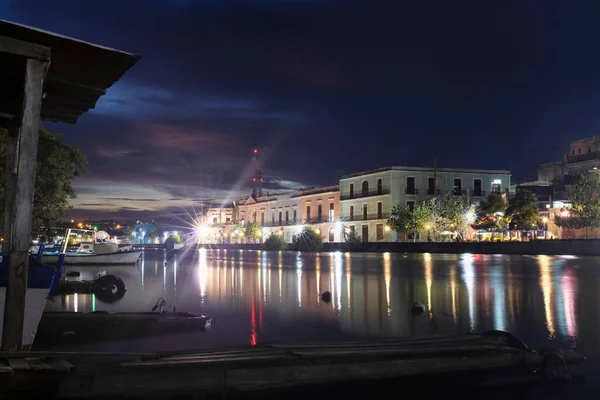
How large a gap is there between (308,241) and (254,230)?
32.7 metres

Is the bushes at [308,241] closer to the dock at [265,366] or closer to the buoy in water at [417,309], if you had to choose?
the buoy in water at [417,309]

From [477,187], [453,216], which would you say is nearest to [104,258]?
[453,216]

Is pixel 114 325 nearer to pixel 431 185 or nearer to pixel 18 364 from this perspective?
pixel 18 364

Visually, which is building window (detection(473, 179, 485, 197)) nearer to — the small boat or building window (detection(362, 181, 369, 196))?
building window (detection(362, 181, 369, 196))

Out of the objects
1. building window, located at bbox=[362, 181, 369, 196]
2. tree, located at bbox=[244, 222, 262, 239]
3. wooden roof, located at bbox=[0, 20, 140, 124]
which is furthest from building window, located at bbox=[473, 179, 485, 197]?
wooden roof, located at bbox=[0, 20, 140, 124]

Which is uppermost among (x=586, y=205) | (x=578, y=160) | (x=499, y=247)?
(x=578, y=160)

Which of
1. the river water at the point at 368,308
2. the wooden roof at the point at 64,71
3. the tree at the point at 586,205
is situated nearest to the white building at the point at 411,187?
the tree at the point at 586,205

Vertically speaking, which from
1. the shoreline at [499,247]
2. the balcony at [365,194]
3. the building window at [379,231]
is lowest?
the shoreline at [499,247]

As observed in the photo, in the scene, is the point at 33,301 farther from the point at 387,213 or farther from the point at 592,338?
the point at 387,213

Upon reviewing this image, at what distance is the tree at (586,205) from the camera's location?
173 feet

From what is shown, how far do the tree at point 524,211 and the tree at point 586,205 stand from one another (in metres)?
6.17

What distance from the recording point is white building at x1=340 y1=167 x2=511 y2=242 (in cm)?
8006

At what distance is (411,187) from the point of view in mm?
80562

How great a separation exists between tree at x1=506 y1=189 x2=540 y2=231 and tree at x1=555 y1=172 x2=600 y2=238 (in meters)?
6.17
